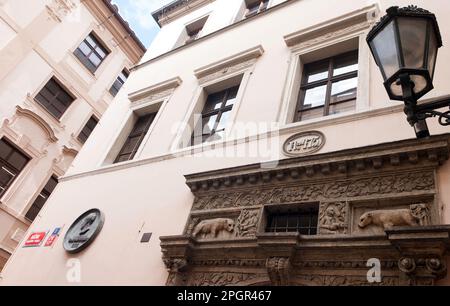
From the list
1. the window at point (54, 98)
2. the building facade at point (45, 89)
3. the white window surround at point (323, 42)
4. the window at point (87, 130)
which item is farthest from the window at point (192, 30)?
the window at point (87, 130)

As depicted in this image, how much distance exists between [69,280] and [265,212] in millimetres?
3799

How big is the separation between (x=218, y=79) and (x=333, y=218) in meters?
4.93

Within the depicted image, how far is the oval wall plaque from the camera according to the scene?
5.16m

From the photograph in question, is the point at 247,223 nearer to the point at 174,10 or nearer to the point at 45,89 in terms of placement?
the point at 174,10

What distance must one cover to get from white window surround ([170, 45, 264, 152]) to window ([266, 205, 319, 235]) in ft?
8.66

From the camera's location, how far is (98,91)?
16.5 m

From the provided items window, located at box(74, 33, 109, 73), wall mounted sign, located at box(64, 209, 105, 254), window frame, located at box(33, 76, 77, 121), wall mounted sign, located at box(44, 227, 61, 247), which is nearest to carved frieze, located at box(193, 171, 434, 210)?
wall mounted sign, located at box(64, 209, 105, 254)

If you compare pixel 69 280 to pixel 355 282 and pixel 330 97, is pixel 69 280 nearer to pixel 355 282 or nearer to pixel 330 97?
pixel 355 282

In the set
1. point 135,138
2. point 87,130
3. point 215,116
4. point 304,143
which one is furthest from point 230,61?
point 87,130

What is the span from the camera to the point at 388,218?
3.80 m

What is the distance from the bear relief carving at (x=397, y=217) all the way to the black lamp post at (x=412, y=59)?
1466mm

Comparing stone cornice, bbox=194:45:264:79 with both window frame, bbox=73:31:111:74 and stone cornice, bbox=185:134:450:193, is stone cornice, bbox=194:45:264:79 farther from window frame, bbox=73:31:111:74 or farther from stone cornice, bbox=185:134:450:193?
window frame, bbox=73:31:111:74

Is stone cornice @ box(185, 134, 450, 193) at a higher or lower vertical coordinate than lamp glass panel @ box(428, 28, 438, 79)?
higher
